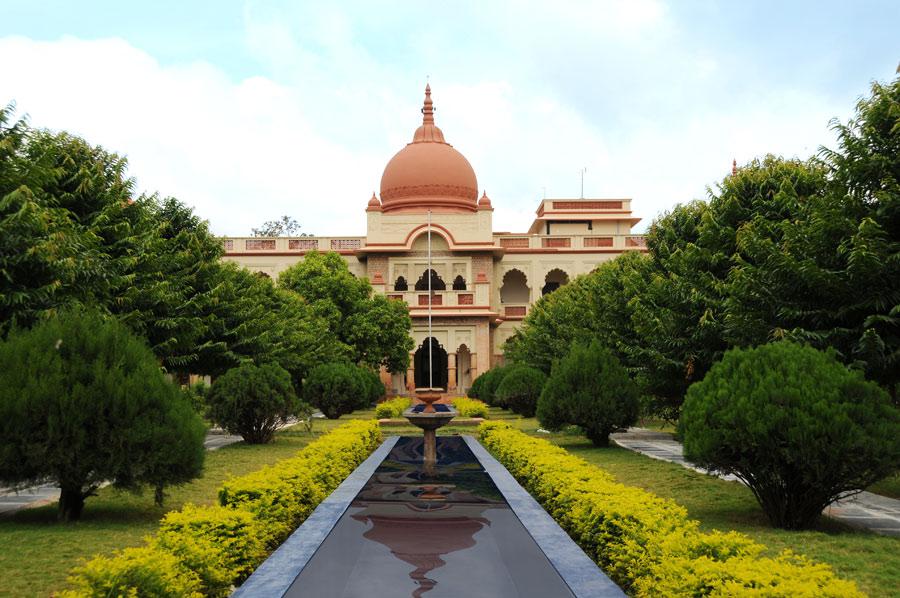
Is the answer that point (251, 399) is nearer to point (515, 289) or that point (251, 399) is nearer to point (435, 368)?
point (435, 368)

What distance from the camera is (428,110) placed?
165ft

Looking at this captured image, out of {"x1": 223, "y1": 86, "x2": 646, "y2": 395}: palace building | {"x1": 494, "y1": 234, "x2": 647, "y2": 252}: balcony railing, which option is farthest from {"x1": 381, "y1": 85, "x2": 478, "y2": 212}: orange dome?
{"x1": 494, "y1": 234, "x2": 647, "y2": 252}: balcony railing

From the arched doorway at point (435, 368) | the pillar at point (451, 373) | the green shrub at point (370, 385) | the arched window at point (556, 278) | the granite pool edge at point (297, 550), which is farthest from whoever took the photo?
the arched window at point (556, 278)

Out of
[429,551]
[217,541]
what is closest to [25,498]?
[217,541]

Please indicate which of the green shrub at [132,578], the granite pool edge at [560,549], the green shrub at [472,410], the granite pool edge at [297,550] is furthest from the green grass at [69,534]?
the green shrub at [472,410]

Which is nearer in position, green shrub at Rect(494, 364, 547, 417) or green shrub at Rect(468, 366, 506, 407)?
green shrub at Rect(494, 364, 547, 417)

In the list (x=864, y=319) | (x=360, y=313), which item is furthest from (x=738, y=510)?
(x=360, y=313)

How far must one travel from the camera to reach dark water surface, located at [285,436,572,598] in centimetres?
560

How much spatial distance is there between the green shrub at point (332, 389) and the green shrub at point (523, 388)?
4918mm

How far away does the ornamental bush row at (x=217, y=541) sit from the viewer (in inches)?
177

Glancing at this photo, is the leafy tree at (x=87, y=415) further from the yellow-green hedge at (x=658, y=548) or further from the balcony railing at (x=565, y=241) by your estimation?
the balcony railing at (x=565, y=241)

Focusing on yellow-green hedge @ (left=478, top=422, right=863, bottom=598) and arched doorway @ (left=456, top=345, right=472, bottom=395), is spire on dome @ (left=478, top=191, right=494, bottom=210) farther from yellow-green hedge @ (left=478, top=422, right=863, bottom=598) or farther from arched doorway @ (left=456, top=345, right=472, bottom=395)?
yellow-green hedge @ (left=478, top=422, right=863, bottom=598)

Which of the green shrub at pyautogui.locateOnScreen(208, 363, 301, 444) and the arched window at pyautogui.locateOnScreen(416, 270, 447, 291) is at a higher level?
the arched window at pyautogui.locateOnScreen(416, 270, 447, 291)

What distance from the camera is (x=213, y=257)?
2005 centimetres
